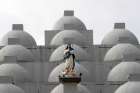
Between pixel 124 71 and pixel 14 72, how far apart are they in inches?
378

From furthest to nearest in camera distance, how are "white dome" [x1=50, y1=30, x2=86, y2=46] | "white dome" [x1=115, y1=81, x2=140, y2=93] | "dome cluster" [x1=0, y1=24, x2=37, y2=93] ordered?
"white dome" [x1=50, y1=30, x2=86, y2=46], "dome cluster" [x1=0, y1=24, x2=37, y2=93], "white dome" [x1=115, y1=81, x2=140, y2=93]

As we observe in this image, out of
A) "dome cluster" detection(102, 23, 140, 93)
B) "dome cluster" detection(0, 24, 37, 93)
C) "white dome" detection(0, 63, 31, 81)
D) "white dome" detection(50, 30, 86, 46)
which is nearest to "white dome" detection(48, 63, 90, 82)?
"white dome" detection(0, 63, 31, 81)

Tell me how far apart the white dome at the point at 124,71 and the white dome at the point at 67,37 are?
20.5 feet

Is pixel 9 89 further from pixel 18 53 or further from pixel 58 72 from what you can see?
pixel 18 53

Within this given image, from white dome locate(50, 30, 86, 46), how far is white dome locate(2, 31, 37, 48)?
103 inches

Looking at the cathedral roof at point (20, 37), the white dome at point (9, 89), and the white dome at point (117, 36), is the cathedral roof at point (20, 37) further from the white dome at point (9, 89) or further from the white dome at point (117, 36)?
the white dome at point (9, 89)

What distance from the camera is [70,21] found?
9281 cm

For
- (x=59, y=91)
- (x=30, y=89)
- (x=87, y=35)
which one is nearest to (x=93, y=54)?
(x=87, y=35)

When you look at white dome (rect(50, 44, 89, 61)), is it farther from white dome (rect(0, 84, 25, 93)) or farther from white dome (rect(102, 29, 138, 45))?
white dome (rect(0, 84, 25, 93))

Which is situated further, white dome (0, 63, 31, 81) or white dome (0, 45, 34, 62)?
white dome (0, 45, 34, 62)

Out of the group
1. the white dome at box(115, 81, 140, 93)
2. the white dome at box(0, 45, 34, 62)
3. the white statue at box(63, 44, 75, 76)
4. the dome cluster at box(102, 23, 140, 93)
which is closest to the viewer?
the white statue at box(63, 44, 75, 76)

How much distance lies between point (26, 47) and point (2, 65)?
23.3 ft

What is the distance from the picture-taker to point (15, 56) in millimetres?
85188

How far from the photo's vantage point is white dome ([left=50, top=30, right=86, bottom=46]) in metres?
88.2
